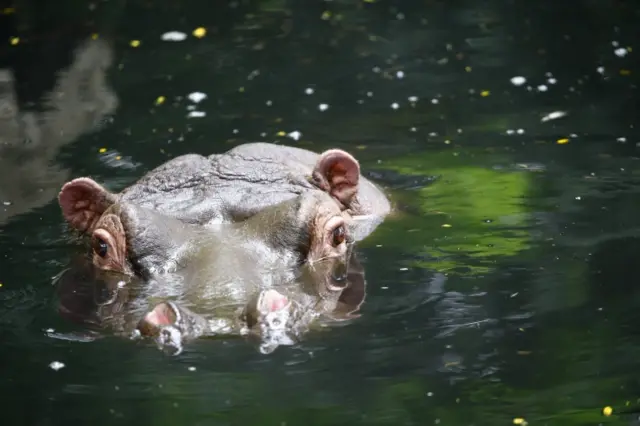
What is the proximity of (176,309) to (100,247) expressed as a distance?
179cm

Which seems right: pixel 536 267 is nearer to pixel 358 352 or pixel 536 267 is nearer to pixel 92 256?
pixel 358 352

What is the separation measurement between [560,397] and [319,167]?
9.57 ft

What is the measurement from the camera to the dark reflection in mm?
5629

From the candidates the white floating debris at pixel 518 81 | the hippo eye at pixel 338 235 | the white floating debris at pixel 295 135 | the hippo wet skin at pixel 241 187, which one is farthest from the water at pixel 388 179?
the hippo wet skin at pixel 241 187

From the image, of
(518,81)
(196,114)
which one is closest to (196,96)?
(196,114)

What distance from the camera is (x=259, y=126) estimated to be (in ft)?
37.7

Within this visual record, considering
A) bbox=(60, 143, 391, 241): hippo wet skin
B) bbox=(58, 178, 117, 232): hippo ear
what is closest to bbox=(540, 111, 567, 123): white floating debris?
bbox=(60, 143, 391, 241): hippo wet skin

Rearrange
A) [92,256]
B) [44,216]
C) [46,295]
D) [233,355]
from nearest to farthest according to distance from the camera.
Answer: [233,355] → [46,295] → [92,256] → [44,216]

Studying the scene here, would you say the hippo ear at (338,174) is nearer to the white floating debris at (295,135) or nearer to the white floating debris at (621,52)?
the white floating debris at (295,135)

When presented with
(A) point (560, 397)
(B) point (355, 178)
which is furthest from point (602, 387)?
(B) point (355, 178)

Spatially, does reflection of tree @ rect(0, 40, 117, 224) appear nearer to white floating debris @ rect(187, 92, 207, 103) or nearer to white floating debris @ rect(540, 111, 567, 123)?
white floating debris @ rect(187, 92, 207, 103)

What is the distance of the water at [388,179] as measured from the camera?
5.59 meters

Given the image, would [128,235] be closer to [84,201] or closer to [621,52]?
[84,201]

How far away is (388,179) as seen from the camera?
9.68 m
